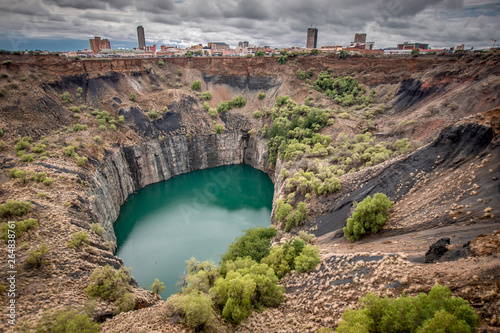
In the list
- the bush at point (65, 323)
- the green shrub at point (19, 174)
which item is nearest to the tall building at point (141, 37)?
the green shrub at point (19, 174)

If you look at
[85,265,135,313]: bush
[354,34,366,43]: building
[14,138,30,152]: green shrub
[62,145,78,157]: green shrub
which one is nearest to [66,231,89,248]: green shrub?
[85,265,135,313]: bush

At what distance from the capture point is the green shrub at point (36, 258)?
16366 millimetres

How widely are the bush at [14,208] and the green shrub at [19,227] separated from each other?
1.57 metres

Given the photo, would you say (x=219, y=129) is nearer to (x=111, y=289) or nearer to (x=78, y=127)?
(x=78, y=127)

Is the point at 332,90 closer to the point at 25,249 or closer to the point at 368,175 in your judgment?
the point at 368,175

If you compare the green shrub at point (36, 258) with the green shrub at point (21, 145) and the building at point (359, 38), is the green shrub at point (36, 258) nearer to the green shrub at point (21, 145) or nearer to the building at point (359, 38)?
the green shrub at point (21, 145)

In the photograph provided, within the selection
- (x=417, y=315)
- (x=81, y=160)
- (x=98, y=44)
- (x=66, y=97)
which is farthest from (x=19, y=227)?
(x=98, y=44)

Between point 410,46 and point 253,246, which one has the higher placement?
point 410,46

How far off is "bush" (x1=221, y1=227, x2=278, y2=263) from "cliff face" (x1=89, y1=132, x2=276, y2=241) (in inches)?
603

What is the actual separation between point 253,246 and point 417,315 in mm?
13462

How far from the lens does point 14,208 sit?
19875mm

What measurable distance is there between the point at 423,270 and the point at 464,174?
9.02 m

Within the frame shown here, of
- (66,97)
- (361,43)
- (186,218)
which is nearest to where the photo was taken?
(186,218)

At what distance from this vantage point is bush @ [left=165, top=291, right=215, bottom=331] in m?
13.0
